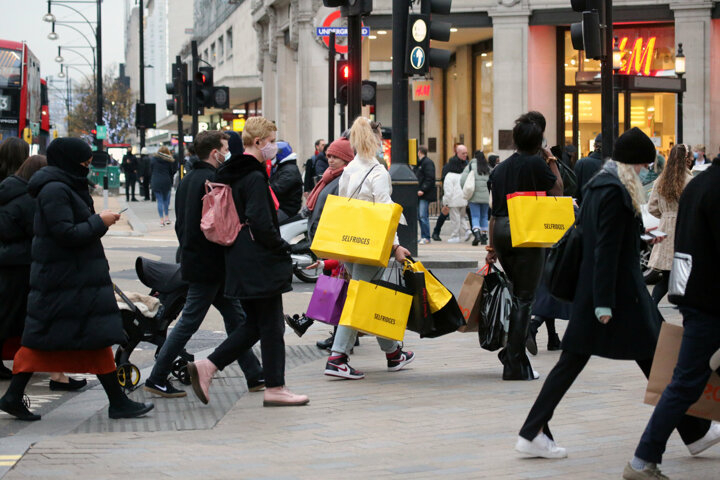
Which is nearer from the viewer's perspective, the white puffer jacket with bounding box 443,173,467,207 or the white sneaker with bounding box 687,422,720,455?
the white sneaker with bounding box 687,422,720,455

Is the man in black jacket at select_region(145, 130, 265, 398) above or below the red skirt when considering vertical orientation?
above

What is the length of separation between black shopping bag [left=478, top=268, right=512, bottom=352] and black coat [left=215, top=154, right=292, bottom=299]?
1819mm

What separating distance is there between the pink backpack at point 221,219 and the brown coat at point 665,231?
5376 millimetres

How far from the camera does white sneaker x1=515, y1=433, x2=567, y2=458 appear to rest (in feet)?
18.0

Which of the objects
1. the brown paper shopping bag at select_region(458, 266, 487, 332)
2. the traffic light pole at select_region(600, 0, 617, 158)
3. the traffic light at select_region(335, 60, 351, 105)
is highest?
the traffic light at select_region(335, 60, 351, 105)

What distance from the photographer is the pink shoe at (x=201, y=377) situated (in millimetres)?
6914

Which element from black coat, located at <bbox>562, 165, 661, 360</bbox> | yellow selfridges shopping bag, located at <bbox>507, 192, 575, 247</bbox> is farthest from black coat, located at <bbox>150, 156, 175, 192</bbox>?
black coat, located at <bbox>562, 165, 661, 360</bbox>

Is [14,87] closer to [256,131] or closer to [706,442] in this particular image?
[256,131]

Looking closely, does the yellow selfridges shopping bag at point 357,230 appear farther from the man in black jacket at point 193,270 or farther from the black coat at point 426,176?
the black coat at point 426,176

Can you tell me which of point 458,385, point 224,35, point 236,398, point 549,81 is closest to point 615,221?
point 458,385

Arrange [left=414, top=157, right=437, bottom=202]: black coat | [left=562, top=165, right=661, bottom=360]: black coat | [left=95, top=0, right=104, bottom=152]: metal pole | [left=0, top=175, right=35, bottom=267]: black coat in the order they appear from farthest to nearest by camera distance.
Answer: [left=95, top=0, right=104, bottom=152]: metal pole, [left=414, top=157, right=437, bottom=202]: black coat, [left=0, top=175, right=35, bottom=267]: black coat, [left=562, top=165, right=661, bottom=360]: black coat

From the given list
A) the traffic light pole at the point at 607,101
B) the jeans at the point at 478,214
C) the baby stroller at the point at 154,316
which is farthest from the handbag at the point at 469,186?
the baby stroller at the point at 154,316

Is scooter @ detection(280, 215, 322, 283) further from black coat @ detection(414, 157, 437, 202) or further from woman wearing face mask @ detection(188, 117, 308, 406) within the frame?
woman wearing face mask @ detection(188, 117, 308, 406)

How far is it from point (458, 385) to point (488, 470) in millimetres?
2351
